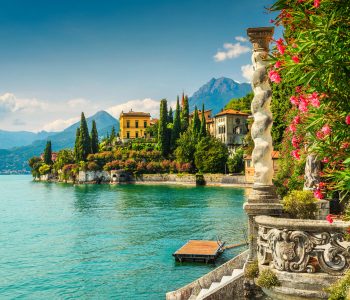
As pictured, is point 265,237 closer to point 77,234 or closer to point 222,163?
point 77,234

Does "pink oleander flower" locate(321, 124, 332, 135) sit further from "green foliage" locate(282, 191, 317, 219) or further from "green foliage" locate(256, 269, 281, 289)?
"green foliage" locate(282, 191, 317, 219)

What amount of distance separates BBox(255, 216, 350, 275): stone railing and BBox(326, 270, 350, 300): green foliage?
0.44 m

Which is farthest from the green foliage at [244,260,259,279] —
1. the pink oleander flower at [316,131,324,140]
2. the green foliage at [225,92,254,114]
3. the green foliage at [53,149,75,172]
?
the green foliage at [53,149,75,172]

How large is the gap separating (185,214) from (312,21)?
36.8 meters

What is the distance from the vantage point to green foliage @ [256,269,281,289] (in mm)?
7156

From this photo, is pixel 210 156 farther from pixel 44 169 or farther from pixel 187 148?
pixel 44 169

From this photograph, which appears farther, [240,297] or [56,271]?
[56,271]

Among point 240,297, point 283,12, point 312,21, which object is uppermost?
point 283,12

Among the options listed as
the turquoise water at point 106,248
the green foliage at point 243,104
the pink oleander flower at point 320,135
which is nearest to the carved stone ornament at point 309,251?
the pink oleander flower at point 320,135

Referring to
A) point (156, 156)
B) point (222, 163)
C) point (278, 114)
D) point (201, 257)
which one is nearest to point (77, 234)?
point (201, 257)

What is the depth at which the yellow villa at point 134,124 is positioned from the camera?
127 metres

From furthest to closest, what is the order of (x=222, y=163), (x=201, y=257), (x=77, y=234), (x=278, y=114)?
(x=222, y=163) < (x=278, y=114) < (x=77, y=234) < (x=201, y=257)

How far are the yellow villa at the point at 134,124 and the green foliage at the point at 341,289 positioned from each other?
121 m

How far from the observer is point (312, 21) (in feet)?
13.4
